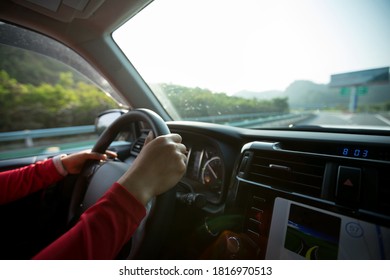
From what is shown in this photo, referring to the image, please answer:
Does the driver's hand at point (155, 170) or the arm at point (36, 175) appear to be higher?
the driver's hand at point (155, 170)

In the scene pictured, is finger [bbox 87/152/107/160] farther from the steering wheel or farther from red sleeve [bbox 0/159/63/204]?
red sleeve [bbox 0/159/63/204]

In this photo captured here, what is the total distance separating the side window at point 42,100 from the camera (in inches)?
79.3

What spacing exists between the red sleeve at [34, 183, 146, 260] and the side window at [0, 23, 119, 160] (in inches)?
70.9

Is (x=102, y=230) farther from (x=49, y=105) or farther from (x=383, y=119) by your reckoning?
(x=49, y=105)

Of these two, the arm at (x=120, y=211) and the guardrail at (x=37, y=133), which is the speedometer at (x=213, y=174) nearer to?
the arm at (x=120, y=211)

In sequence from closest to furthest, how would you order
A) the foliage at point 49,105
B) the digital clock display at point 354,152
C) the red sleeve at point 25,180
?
the digital clock display at point 354,152
the red sleeve at point 25,180
the foliage at point 49,105

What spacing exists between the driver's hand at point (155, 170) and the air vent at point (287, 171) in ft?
1.91

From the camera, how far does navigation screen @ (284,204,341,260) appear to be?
0.94m

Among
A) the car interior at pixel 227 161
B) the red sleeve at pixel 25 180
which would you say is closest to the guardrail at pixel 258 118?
the car interior at pixel 227 161

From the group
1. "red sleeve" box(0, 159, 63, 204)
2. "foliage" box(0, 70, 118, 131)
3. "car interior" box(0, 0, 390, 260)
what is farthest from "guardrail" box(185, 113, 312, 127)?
"foliage" box(0, 70, 118, 131)

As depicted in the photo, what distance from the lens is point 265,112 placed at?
1808mm

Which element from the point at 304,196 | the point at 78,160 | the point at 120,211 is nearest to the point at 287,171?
the point at 304,196

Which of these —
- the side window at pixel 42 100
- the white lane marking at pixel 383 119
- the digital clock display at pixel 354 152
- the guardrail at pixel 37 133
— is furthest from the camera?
the guardrail at pixel 37 133
